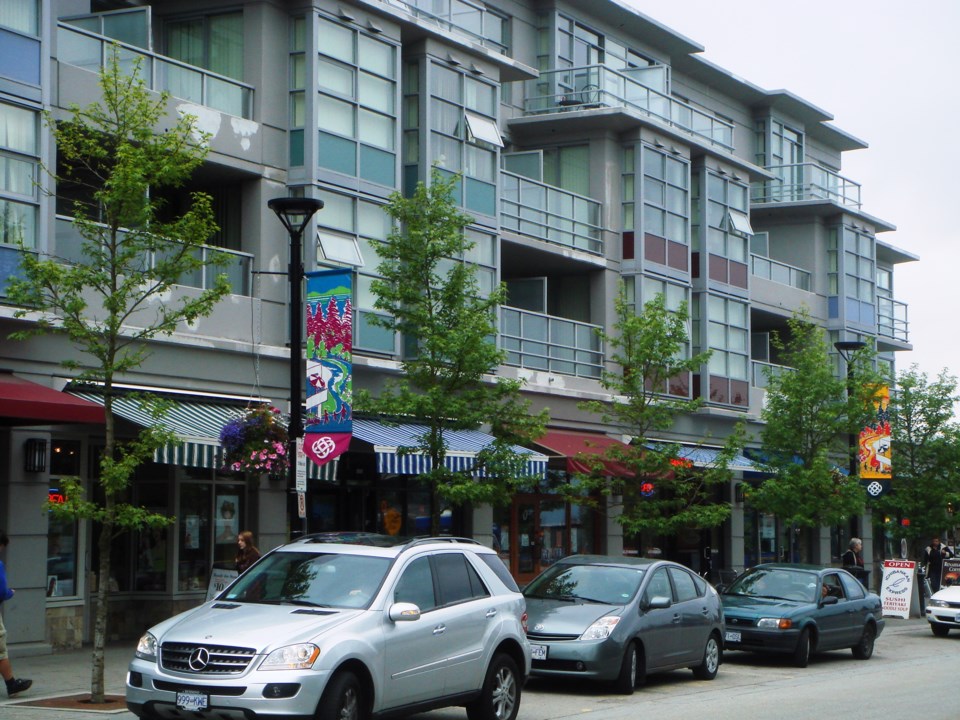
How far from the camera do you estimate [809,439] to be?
3247 cm

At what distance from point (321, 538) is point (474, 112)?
1643 centimetres

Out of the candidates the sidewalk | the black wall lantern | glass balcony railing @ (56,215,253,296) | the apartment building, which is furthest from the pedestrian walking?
the black wall lantern

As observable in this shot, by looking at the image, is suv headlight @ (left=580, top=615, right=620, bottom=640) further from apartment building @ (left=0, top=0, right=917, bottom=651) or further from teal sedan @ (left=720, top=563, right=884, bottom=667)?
teal sedan @ (left=720, top=563, right=884, bottom=667)

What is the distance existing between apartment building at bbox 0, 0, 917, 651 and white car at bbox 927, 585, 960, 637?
5.80 m

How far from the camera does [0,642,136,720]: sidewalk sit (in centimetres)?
1343

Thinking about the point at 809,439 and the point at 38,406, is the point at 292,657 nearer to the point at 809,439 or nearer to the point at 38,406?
the point at 38,406

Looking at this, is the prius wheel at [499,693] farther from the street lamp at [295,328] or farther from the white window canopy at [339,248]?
the white window canopy at [339,248]

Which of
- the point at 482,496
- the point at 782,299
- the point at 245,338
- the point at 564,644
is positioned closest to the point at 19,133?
the point at 245,338

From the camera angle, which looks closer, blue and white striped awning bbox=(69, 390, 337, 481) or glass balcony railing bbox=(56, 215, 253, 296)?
blue and white striped awning bbox=(69, 390, 337, 481)

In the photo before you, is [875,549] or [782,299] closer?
[782,299]

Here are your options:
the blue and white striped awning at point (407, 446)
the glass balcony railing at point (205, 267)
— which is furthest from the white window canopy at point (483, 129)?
the blue and white striped awning at point (407, 446)

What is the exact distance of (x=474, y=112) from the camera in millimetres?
28016

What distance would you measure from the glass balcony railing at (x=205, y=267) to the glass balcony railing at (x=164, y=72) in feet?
8.05

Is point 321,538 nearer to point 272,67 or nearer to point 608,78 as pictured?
point 272,67
